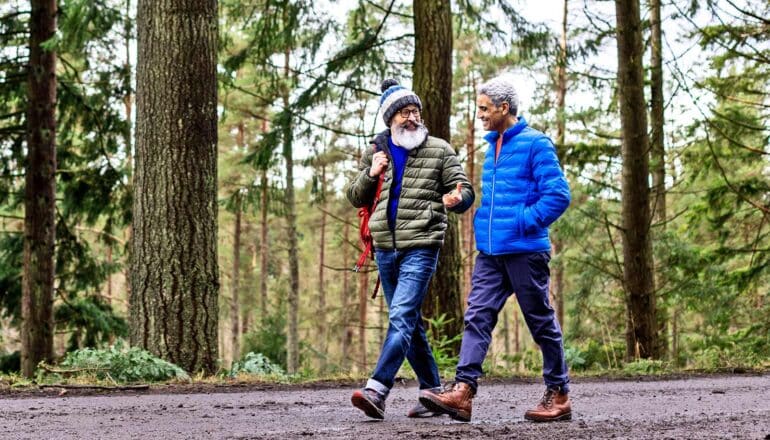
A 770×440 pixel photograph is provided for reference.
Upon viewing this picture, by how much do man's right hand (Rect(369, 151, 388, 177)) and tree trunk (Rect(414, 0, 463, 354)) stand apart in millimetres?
5202

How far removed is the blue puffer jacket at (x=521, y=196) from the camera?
5273mm

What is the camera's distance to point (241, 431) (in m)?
4.80

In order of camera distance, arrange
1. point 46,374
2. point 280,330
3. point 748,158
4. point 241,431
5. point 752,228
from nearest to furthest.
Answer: point 241,431 → point 46,374 → point 748,158 → point 752,228 → point 280,330

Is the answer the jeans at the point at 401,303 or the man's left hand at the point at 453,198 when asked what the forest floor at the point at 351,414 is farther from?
the man's left hand at the point at 453,198

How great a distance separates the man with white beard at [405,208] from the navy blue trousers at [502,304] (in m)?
0.34

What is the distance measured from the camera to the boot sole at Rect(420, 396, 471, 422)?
5.23m

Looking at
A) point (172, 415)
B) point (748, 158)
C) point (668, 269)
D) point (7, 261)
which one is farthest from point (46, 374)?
point (748, 158)

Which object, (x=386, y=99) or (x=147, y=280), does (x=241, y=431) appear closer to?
(x=386, y=99)

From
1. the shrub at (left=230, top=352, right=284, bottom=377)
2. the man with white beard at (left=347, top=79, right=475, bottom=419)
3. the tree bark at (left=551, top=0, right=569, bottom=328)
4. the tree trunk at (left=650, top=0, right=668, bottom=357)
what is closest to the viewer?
the man with white beard at (left=347, top=79, right=475, bottom=419)

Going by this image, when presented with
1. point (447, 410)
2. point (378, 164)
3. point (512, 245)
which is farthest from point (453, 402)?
point (378, 164)

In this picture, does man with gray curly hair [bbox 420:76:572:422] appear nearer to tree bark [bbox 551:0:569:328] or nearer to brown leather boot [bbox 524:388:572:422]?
brown leather boot [bbox 524:388:572:422]

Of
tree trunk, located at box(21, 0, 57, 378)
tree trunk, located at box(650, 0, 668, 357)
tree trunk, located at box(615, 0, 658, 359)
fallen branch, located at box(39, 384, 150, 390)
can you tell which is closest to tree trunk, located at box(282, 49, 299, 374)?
tree trunk, located at box(21, 0, 57, 378)

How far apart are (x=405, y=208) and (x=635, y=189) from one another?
7.53 metres

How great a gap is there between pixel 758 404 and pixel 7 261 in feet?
47.7
